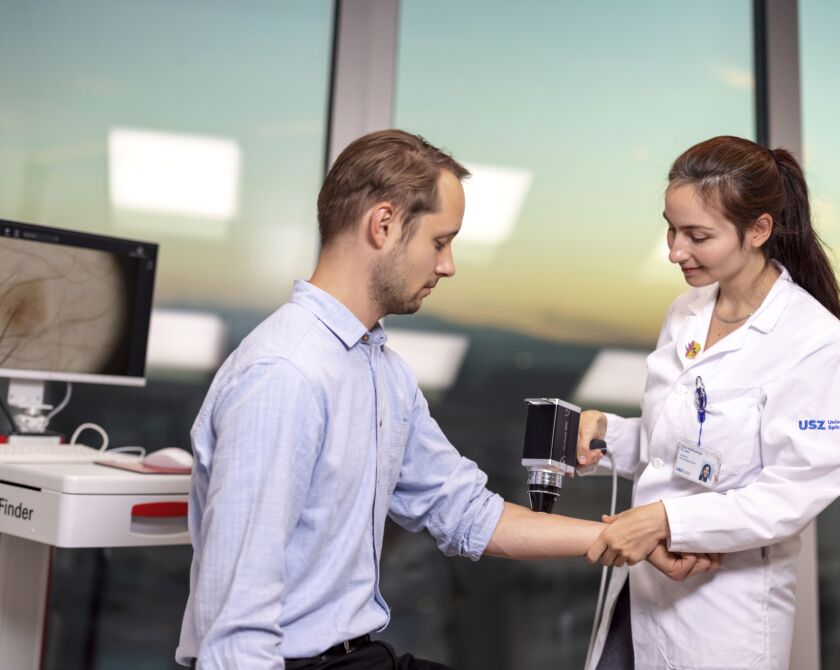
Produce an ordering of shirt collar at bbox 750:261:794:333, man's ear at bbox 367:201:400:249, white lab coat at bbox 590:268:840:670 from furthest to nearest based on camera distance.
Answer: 1. shirt collar at bbox 750:261:794:333
2. white lab coat at bbox 590:268:840:670
3. man's ear at bbox 367:201:400:249

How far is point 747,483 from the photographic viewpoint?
61.1 inches

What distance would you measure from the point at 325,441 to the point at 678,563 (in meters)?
0.69

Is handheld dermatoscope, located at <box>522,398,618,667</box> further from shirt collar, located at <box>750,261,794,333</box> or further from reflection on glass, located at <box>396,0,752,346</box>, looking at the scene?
reflection on glass, located at <box>396,0,752,346</box>

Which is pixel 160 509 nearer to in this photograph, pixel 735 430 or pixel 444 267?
pixel 444 267

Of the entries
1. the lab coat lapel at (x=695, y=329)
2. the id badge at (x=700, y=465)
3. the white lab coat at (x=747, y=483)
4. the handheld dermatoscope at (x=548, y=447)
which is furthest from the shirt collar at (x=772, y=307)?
the handheld dermatoscope at (x=548, y=447)

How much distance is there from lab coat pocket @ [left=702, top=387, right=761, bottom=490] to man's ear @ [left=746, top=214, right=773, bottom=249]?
0.89 ft

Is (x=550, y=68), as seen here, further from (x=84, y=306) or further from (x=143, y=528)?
(x=143, y=528)

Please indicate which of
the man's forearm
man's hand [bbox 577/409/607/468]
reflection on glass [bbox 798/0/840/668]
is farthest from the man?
reflection on glass [bbox 798/0/840/668]

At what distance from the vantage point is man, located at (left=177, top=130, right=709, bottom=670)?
1.10m

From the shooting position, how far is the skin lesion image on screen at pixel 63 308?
6.72 ft

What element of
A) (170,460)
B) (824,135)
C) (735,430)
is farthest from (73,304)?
(824,135)

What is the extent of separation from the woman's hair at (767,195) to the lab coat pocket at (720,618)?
521 millimetres

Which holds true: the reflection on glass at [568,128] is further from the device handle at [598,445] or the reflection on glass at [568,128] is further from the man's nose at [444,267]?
the man's nose at [444,267]

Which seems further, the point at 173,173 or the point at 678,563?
the point at 173,173
